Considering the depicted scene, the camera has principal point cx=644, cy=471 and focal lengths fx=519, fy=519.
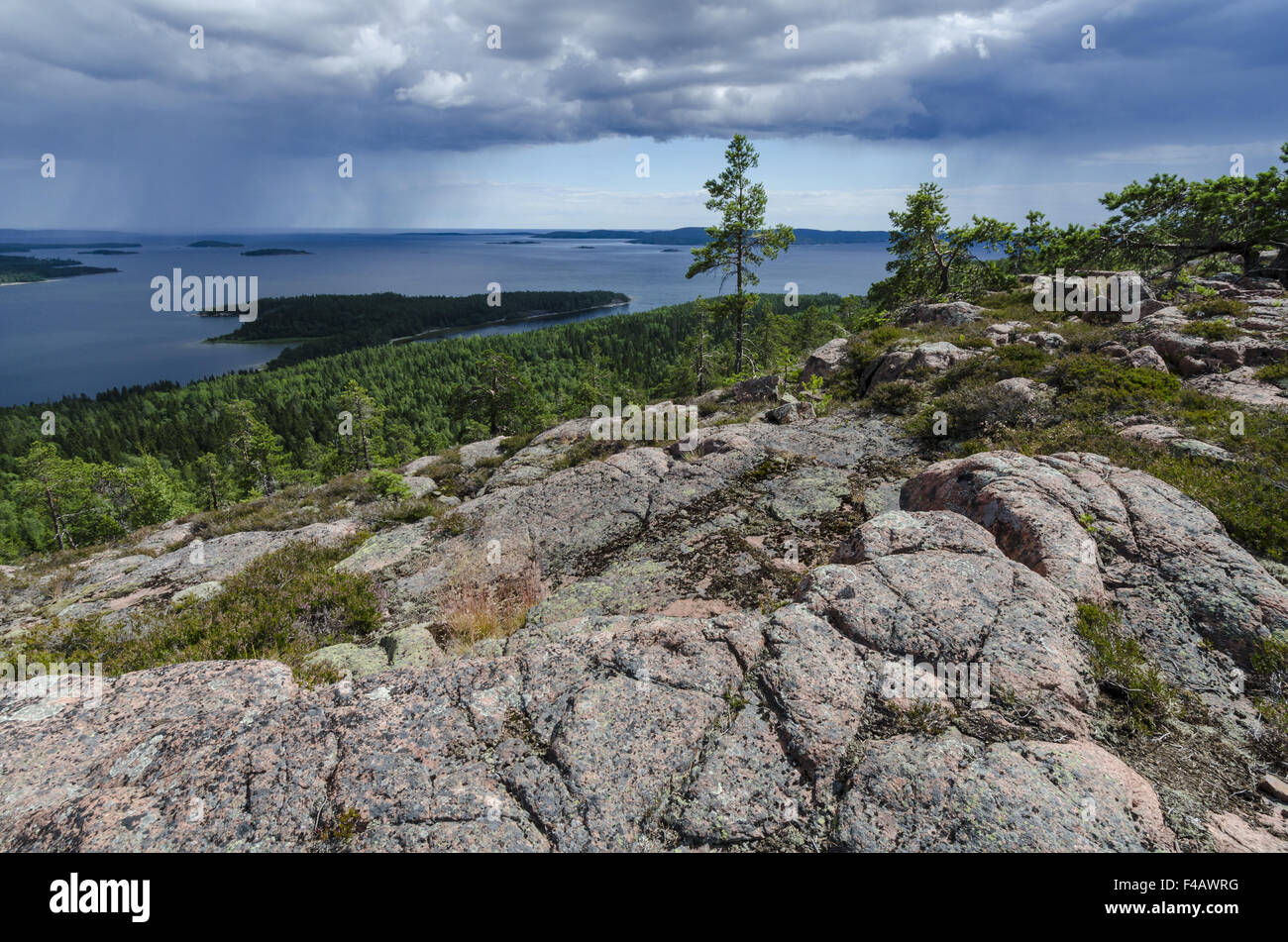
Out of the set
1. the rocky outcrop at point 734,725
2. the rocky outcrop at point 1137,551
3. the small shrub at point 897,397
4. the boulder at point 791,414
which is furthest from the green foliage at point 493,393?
the rocky outcrop at point 1137,551

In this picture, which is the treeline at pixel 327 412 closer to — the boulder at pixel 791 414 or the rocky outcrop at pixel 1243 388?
the boulder at pixel 791 414

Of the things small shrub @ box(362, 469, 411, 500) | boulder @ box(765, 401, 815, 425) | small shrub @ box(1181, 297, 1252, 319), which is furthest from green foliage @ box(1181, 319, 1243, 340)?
small shrub @ box(362, 469, 411, 500)

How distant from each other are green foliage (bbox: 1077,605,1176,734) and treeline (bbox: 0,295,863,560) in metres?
21.7

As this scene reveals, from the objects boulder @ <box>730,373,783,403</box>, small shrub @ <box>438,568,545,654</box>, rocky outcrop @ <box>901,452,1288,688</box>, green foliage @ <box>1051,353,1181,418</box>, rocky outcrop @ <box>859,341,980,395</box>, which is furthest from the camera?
boulder @ <box>730,373,783,403</box>

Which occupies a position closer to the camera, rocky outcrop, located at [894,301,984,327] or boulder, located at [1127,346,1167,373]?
boulder, located at [1127,346,1167,373]

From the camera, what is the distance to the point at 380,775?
12.9 ft

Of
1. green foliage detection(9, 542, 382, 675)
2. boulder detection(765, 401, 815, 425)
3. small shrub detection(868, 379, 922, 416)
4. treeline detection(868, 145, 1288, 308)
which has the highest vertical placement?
treeline detection(868, 145, 1288, 308)

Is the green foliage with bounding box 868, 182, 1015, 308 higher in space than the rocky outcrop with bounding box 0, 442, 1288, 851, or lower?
higher

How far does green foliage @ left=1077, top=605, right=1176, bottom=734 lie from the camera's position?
437 centimetres

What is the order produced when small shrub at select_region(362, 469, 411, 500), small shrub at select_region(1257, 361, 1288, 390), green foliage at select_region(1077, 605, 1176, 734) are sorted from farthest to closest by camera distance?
small shrub at select_region(362, 469, 411, 500), small shrub at select_region(1257, 361, 1288, 390), green foliage at select_region(1077, 605, 1176, 734)

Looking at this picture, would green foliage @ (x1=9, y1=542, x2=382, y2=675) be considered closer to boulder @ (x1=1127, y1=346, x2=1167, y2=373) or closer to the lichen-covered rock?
the lichen-covered rock

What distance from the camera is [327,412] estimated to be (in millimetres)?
118188
